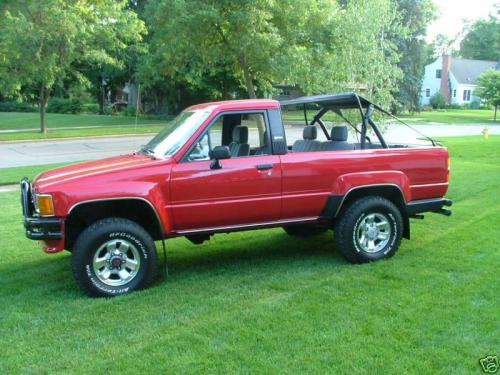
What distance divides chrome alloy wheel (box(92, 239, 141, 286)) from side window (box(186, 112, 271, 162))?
115cm

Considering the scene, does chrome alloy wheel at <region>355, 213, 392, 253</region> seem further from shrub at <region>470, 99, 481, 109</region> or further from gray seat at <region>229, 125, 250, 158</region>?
shrub at <region>470, 99, 481, 109</region>

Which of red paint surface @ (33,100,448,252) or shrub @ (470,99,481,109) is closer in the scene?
red paint surface @ (33,100,448,252)

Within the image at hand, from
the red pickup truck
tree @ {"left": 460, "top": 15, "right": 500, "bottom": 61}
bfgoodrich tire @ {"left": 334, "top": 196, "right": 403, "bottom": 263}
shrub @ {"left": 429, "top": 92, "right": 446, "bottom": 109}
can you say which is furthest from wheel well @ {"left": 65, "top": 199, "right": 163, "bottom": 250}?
tree @ {"left": 460, "top": 15, "right": 500, "bottom": 61}

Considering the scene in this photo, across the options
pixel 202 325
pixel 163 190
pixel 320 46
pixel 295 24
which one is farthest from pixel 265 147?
pixel 295 24

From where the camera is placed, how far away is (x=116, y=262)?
5.23 meters

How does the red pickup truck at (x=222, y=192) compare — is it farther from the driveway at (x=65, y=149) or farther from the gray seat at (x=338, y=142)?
the driveway at (x=65, y=149)

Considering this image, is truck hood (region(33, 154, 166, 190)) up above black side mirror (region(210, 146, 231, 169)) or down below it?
below

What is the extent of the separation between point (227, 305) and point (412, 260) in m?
2.39

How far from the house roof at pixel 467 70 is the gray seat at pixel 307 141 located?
258 feet

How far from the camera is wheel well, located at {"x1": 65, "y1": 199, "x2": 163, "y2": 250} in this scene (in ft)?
17.2

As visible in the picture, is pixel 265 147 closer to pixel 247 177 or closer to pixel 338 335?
pixel 247 177

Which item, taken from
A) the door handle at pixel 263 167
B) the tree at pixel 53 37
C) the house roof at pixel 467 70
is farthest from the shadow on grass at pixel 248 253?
the house roof at pixel 467 70

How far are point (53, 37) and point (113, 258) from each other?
880 inches

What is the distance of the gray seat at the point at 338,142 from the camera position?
648 cm
